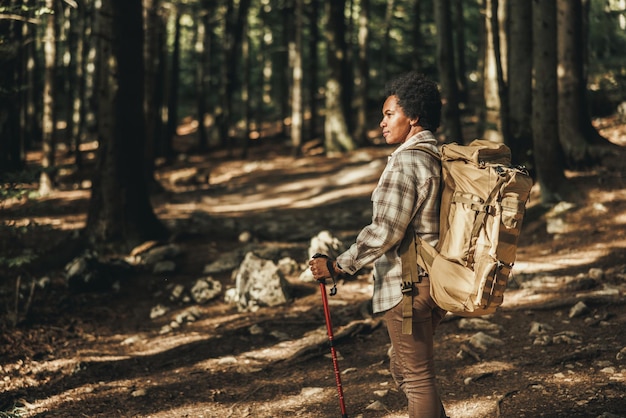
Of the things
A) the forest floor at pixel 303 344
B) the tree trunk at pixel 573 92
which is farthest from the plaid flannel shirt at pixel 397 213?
the tree trunk at pixel 573 92

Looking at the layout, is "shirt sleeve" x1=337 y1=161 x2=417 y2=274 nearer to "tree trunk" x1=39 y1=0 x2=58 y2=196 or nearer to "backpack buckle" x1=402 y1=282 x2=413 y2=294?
"backpack buckle" x1=402 y1=282 x2=413 y2=294

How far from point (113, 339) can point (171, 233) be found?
413cm

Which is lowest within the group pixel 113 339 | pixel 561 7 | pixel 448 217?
pixel 113 339

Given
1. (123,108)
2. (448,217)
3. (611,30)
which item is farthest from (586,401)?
(611,30)

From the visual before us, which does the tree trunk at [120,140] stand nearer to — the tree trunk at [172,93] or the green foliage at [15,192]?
the green foliage at [15,192]

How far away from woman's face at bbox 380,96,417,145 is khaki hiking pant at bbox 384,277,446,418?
858mm

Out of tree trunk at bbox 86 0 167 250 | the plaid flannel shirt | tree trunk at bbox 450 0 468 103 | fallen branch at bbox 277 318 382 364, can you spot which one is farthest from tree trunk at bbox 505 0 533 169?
the plaid flannel shirt

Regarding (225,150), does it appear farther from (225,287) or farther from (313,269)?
(313,269)

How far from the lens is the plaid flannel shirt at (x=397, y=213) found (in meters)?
3.78

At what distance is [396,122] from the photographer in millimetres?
3941

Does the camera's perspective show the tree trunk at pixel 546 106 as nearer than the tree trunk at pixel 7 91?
No

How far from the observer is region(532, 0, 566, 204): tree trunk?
36.5 feet

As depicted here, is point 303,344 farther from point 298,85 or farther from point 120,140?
point 298,85

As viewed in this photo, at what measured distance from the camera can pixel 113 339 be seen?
8430mm
